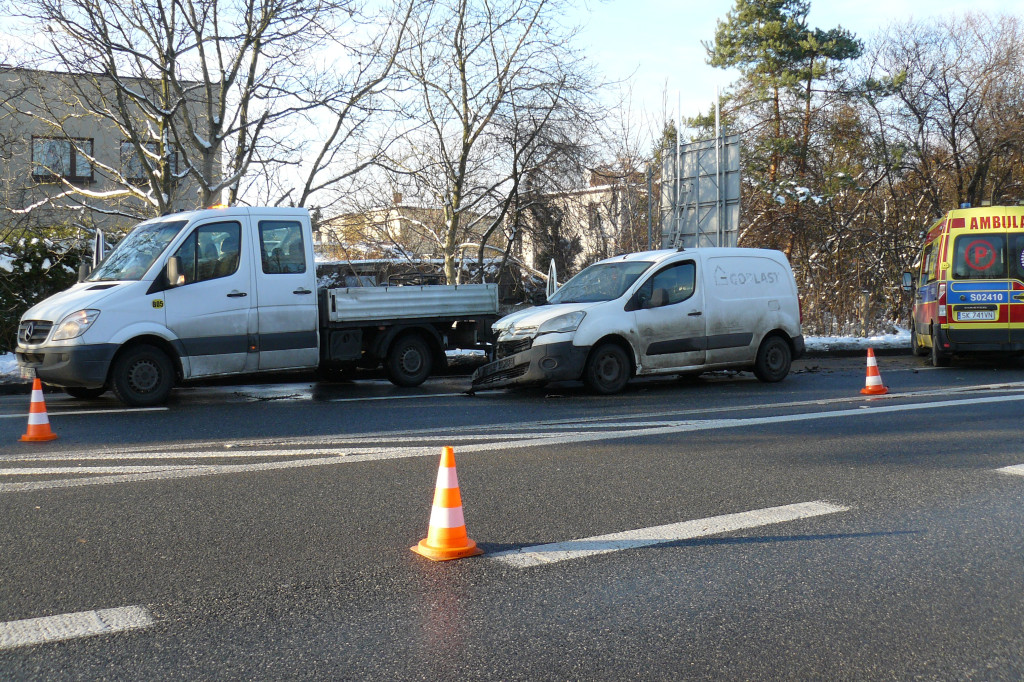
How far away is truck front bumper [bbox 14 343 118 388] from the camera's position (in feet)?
33.3

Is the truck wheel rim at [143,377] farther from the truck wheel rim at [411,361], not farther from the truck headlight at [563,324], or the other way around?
the truck headlight at [563,324]

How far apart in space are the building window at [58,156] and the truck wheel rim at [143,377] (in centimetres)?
836

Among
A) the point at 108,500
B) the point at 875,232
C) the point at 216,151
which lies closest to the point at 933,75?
A: the point at 875,232

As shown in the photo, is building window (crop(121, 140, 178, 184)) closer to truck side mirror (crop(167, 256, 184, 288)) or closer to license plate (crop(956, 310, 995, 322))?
truck side mirror (crop(167, 256, 184, 288))

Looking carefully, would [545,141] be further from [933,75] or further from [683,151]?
[933,75]

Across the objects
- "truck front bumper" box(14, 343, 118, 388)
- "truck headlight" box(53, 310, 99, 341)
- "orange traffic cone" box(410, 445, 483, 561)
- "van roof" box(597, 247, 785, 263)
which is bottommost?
"orange traffic cone" box(410, 445, 483, 561)

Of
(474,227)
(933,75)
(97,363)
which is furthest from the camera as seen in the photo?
(933,75)

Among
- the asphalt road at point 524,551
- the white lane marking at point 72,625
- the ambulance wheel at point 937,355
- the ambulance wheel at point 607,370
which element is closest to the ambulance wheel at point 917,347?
the ambulance wheel at point 937,355

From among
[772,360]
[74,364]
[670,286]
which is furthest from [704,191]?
[74,364]

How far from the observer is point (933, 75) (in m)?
26.3

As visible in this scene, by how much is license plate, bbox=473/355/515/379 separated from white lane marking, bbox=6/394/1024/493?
9.51 feet

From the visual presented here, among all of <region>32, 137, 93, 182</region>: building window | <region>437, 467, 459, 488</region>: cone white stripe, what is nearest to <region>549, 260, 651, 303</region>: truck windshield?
<region>437, 467, 459, 488</region>: cone white stripe

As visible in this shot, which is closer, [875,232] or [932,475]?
[932,475]

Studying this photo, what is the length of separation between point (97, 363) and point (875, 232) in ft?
72.9
